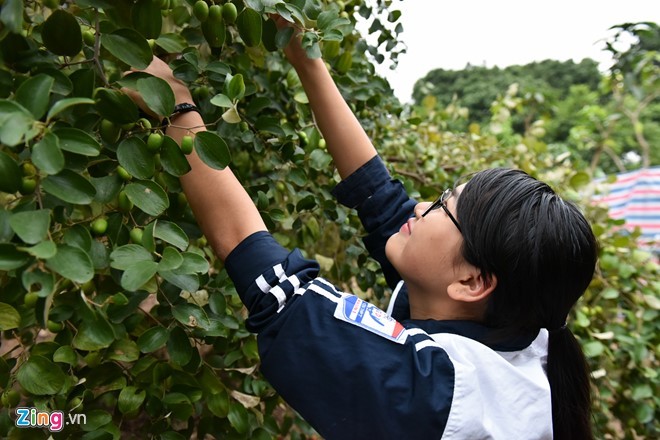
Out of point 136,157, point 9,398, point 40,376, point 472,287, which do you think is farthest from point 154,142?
point 472,287

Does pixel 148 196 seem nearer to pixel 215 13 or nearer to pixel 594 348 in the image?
pixel 215 13

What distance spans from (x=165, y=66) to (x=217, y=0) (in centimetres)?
13

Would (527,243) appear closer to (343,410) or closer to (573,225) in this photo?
(573,225)

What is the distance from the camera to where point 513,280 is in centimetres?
90

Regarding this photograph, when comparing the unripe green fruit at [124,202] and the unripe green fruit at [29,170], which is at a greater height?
the unripe green fruit at [29,170]

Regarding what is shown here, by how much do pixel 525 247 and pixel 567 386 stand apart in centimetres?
36

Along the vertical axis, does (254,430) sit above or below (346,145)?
below

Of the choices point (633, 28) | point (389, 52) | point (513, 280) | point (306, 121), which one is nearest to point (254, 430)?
point (513, 280)

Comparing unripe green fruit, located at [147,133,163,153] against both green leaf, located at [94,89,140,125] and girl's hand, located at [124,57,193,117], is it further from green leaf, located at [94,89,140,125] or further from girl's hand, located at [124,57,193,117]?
girl's hand, located at [124,57,193,117]

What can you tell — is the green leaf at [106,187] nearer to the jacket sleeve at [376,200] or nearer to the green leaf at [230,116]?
the green leaf at [230,116]

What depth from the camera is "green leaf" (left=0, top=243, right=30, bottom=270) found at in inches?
20.9

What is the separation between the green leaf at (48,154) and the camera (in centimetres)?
54

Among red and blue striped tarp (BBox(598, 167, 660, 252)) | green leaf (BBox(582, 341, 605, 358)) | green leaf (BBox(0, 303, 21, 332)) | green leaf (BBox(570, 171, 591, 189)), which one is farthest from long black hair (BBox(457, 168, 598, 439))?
red and blue striped tarp (BBox(598, 167, 660, 252))

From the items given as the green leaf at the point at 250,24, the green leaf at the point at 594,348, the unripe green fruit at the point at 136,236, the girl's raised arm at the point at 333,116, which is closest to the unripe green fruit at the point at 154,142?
the unripe green fruit at the point at 136,236
